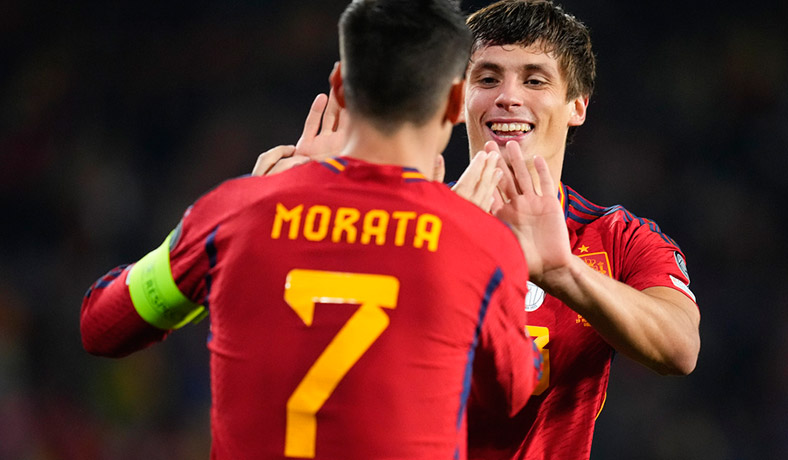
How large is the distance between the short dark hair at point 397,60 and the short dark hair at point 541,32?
1.39m

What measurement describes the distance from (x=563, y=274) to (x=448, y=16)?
82cm

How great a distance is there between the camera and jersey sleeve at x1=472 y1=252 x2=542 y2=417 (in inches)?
67.9

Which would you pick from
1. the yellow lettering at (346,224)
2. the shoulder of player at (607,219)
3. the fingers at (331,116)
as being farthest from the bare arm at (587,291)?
the yellow lettering at (346,224)

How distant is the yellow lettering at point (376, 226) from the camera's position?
1636 millimetres

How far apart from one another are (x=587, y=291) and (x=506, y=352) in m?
0.64

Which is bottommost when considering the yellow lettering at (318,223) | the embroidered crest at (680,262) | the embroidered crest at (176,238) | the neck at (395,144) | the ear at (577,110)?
the embroidered crest at (680,262)

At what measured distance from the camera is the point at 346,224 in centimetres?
165

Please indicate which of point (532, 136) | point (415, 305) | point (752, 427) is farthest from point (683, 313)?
point (752, 427)

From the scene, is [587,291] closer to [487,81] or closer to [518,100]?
[518,100]

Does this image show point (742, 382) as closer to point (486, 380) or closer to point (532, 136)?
point (532, 136)

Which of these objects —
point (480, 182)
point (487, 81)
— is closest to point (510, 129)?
point (487, 81)

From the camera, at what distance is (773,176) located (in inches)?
286

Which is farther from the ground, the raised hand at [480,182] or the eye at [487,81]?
the eye at [487,81]

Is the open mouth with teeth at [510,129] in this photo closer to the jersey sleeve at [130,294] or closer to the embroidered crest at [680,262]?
the embroidered crest at [680,262]
